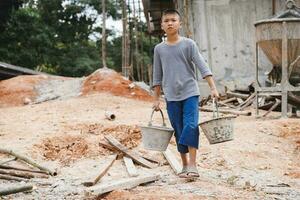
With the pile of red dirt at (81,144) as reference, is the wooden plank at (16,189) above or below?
above

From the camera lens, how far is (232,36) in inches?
569

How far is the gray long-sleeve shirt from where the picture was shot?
491 centimetres

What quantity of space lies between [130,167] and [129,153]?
682 mm

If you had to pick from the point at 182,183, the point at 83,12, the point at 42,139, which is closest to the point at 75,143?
the point at 42,139

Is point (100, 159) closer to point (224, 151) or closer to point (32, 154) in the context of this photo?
point (32, 154)

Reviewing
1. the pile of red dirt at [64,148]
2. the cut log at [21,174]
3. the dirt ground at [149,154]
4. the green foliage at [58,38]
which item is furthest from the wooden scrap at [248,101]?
the green foliage at [58,38]

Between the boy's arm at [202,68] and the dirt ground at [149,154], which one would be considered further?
the boy's arm at [202,68]

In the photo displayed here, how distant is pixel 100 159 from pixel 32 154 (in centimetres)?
95

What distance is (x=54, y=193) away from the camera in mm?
4594

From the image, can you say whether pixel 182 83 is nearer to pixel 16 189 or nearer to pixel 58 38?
pixel 16 189

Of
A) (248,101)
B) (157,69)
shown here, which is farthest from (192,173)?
(248,101)

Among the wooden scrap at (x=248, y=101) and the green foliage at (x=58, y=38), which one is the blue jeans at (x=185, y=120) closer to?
the wooden scrap at (x=248, y=101)

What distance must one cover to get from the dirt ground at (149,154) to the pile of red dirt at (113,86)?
4.48 metres

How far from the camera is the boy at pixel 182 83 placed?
15.9 feet
